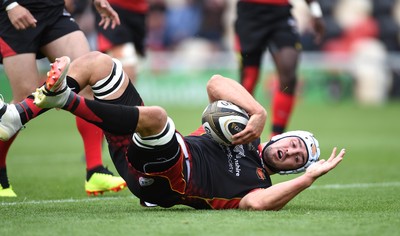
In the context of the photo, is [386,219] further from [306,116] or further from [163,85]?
[163,85]

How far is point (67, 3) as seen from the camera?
811 centimetres

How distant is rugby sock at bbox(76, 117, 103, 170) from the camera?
297 inches

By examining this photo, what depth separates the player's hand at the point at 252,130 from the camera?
5.84m

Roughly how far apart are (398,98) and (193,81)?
5.91 m

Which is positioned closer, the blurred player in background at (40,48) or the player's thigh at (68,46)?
the blurred player in background at (40,48)

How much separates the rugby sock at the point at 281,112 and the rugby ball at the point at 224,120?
420cm

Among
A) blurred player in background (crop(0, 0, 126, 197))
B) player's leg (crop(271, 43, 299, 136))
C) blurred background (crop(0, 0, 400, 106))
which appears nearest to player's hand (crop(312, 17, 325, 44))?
player's leg (crop(271, 43, 299, 136))

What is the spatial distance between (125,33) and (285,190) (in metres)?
4.76

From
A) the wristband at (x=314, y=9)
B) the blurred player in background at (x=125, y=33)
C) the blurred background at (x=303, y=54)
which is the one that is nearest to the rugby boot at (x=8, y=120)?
the blurred player in background at (x=125, y=33)

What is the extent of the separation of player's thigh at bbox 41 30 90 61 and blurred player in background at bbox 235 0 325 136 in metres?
3.35

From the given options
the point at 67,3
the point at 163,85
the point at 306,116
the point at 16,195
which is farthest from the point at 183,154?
the point at 163,85

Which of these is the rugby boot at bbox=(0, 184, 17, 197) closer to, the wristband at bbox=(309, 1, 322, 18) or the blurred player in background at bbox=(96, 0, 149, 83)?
the blurred player in background at bbox=(96, 0, 149, 83)

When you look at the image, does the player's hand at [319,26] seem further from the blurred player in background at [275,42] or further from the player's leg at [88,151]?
the player's leg at [88,151]

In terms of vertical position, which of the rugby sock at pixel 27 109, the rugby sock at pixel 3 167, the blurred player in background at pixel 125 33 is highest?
the rugby sock at pixel 27 109
